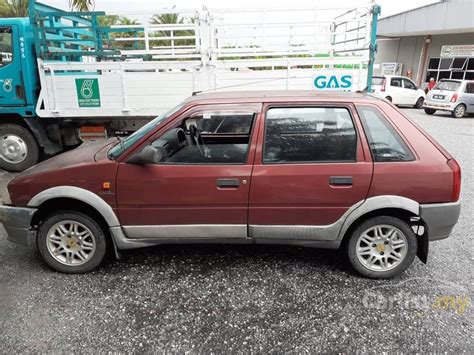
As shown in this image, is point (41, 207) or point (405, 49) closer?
point (41, 207)

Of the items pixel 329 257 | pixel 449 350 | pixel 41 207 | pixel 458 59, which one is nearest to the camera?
pixel 449 350

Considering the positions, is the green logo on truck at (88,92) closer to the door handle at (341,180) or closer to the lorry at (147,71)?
the lorry at (147,71)

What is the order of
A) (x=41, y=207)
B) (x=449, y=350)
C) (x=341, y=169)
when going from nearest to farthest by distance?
(x=449, y=350), (x=341, y=169), (x=41, y=207)

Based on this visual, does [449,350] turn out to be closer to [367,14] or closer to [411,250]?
[411,250]

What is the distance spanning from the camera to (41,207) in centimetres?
318

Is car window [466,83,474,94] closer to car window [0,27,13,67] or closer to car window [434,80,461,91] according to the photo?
car window [434,80,461,91]

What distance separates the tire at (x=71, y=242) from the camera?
3191 mm

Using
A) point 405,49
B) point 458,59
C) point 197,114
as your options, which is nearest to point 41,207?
point 197,114

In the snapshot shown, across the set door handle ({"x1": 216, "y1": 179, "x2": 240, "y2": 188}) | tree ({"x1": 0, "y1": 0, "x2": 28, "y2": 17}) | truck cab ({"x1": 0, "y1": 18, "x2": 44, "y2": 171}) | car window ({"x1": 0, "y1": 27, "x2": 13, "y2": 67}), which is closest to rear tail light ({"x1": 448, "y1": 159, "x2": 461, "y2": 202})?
door handle ({"x1": 216, "y1": 179, "x2": 240, "y2": 188})

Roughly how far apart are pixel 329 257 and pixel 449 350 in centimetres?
132

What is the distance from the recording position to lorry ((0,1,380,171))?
583cm

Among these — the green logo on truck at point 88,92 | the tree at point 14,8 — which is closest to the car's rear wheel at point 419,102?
the green logo on truck at point 88,92

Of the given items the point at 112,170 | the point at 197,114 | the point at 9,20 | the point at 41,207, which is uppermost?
the point at 9,20

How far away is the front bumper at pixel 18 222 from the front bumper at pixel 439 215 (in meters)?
3.30
